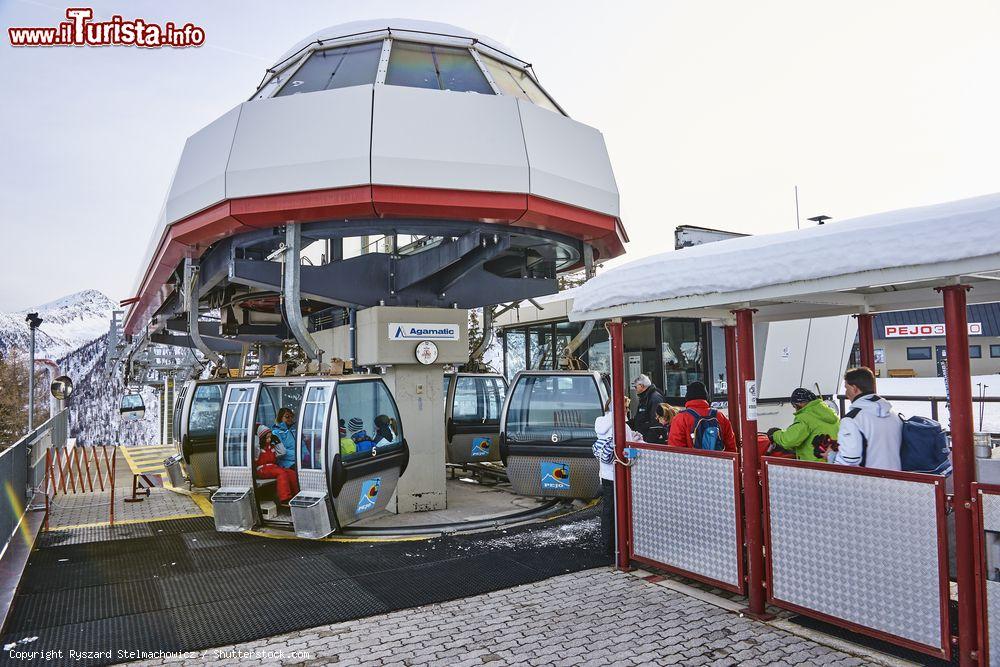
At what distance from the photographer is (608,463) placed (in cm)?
598

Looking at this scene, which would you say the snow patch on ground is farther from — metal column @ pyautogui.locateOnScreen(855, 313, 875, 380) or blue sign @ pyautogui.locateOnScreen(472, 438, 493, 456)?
blue sign @ pyautogui.locateOnScreen(472, 438, 493, 456)

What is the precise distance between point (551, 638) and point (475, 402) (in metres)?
7.56

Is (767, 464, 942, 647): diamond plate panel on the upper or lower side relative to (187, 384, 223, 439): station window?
lower

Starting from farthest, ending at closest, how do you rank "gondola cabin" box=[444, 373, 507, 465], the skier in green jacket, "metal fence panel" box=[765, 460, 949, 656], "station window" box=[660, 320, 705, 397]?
"station window" box=[660, 320, 705, 397], "gondola cabin" box=[444, 373, 507, 465], the skier in green jacket, "metal fence panel" box=[765, 460, 949, 656]

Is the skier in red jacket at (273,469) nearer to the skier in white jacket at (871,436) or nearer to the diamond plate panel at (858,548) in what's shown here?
the diamond plate panel at (858,548)

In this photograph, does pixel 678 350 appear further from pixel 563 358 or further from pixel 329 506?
pixel 329 506

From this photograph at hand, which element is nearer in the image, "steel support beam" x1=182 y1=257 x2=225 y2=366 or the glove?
the glove

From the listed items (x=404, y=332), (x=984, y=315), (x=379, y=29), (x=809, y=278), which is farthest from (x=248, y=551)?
(x=984, y=315)

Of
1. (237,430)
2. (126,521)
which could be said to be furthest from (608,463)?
(126,521)

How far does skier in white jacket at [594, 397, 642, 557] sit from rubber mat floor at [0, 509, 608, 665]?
0.75 feet

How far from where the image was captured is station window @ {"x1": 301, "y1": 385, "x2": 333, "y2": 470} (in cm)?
692

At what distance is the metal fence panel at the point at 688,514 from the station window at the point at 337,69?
6.22m

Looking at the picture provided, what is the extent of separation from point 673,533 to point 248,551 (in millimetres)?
4465

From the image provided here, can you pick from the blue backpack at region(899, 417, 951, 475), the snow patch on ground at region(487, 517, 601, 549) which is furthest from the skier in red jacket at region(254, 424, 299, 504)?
the blue backpack at region(899, 417, 951, 475)
